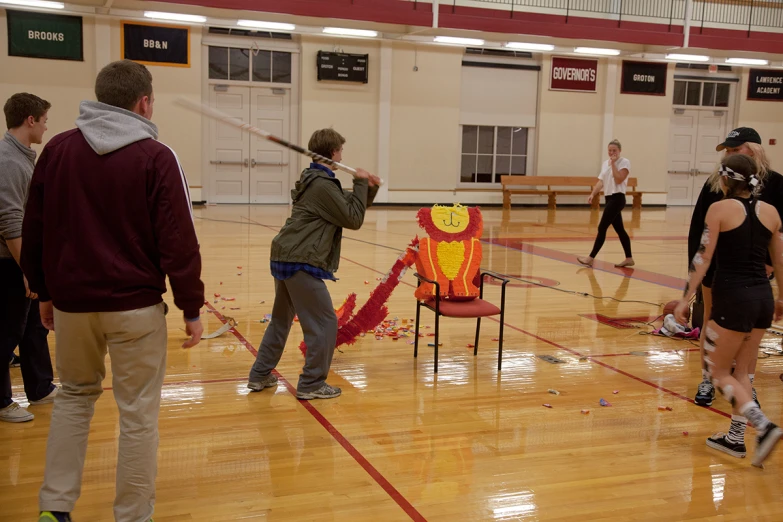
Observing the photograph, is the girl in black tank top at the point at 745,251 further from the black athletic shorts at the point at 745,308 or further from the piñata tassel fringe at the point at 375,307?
the piñata tassel fringe at the point at 375,307

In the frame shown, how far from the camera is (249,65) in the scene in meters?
16.7

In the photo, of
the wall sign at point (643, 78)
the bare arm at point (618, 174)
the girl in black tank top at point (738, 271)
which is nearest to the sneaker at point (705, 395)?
the girl in black tank top at point (738, 271)

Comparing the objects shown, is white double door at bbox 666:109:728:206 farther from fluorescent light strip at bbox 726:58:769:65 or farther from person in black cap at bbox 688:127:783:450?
person in black cap at bbox 688:127:783:450

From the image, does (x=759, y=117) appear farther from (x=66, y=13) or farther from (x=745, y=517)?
(x=745, y=517)

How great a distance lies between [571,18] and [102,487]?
17.8 meters

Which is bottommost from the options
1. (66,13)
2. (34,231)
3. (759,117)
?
(34,231)

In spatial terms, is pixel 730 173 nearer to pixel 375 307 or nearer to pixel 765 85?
pixel 375 307

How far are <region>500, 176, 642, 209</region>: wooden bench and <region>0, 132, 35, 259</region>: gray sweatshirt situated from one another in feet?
51.0

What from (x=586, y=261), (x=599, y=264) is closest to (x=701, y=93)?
(x=599, y=264)

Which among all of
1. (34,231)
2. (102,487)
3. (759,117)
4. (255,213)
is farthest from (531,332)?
(759,117)

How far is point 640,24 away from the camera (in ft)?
60.1

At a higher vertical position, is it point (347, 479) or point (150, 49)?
point (150, 49)

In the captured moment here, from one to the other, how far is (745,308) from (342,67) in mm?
14653

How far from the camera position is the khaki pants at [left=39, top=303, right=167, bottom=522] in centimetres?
254
